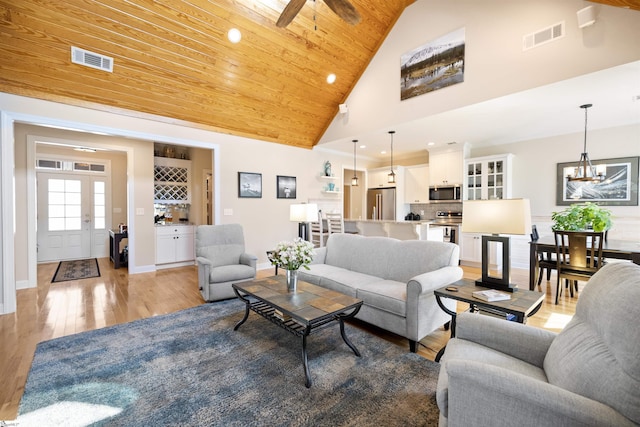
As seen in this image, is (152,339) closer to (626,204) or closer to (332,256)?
(332,256)

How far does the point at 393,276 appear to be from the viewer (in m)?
Result: 3.06

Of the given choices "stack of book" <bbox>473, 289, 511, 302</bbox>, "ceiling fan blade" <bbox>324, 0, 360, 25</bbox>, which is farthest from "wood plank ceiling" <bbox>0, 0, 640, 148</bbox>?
"stack of book" <bbox>473, 289, 511, 302</bbox>

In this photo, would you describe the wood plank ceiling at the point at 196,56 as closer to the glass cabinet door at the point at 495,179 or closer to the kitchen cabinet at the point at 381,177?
the kitchen cabinet at the point at 381,177

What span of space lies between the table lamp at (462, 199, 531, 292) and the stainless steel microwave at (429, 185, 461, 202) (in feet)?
14.6

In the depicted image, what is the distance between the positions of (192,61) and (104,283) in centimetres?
372

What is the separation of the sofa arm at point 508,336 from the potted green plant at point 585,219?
8.56 feet

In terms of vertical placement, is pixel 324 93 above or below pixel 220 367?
above

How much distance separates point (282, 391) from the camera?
1822mm

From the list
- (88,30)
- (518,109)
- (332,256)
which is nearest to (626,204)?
(518,109)

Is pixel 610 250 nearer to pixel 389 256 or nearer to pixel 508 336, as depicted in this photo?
pixel 389 256

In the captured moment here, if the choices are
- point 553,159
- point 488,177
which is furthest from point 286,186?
point 553,159

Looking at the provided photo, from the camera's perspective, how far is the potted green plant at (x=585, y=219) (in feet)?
10.3

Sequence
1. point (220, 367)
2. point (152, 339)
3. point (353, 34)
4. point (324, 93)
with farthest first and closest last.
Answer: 1. point (324, 93)
2. point (353, 34)
3. point (152, 339)
4. point (220, 367)

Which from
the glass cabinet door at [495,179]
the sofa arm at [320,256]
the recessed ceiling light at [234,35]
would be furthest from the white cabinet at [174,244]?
the glass cabinet door at [495,179]
